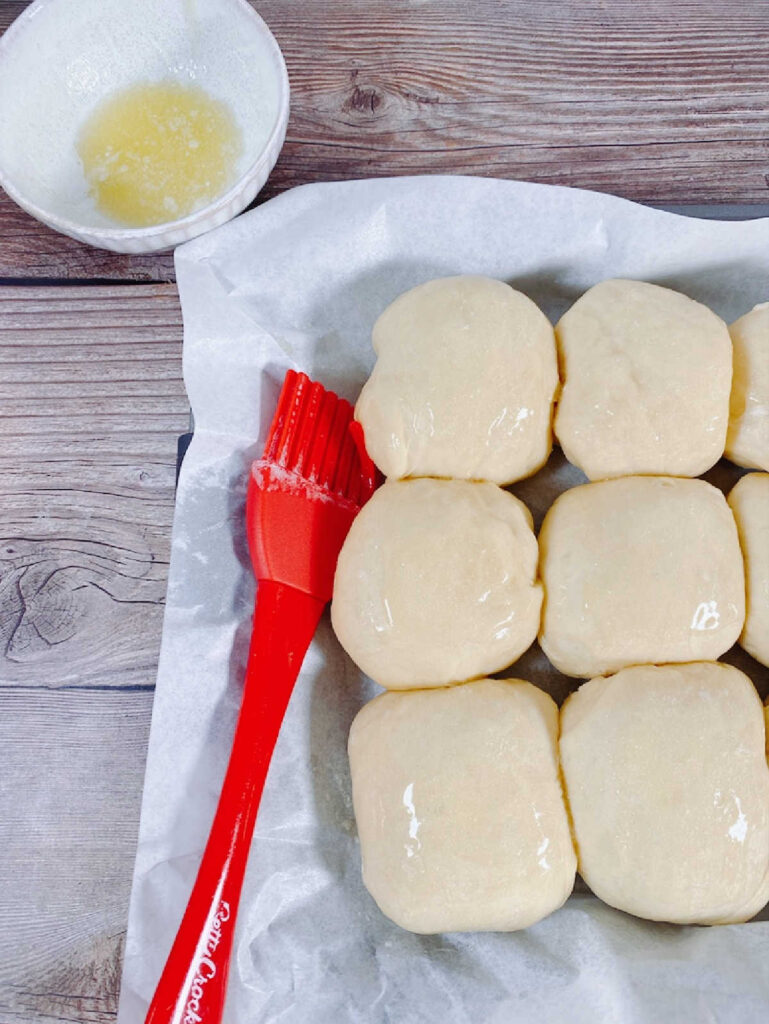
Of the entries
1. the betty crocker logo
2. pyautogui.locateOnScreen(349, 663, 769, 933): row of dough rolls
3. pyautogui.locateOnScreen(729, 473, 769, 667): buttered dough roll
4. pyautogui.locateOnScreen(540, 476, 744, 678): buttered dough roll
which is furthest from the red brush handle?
pyautogui.locateOnScreen(729, 473, 769, 667): buttered dough roll

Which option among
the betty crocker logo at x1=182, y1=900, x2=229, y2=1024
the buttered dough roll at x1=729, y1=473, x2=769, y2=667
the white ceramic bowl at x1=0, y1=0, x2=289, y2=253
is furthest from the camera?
the white ceramic bowl at x1=0, y1=0, x2=289, y2=253

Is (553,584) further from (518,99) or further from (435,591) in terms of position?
(518,99)

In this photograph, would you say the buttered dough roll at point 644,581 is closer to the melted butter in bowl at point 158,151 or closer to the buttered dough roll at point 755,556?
the buttered dough roll at point 755,556

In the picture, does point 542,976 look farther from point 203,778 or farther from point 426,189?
point 426,189

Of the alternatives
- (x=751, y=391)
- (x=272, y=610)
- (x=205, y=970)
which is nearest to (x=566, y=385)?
(x=751, y=391)

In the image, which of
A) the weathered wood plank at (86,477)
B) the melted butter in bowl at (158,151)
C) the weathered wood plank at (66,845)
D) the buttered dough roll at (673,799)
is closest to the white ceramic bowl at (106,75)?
the melted butter in bowl at (158,151)

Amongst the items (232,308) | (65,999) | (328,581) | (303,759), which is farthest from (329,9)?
(65,999)

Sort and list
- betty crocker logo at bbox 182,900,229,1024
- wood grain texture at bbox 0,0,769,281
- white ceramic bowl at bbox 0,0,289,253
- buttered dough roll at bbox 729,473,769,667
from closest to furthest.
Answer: betty crocker logo at bbox 182,900,229,1024, buttered dough roll at bbox 729,473,769,667, white ceramic bowl at bbox 0,0,289,253, wood grain texture at bbox 0,0,769,281

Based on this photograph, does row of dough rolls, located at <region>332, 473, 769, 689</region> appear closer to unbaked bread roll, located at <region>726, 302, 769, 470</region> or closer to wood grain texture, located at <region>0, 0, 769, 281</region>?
unbaked bread roll, located at <region>726, 302, 769, 470</region>
